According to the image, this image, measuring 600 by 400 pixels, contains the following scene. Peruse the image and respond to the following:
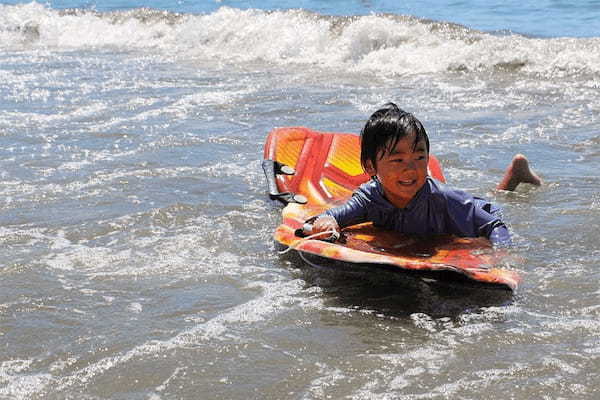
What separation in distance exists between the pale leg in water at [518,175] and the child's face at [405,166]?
1.40m

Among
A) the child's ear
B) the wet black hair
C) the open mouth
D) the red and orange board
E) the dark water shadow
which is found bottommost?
the dark water shadow

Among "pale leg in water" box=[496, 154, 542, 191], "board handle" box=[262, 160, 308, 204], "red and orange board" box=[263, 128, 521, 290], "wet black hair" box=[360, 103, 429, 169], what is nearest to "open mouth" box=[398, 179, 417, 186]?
"wet black hair" box=[360, 103, 429, 169]

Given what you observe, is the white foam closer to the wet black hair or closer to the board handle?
the board handle

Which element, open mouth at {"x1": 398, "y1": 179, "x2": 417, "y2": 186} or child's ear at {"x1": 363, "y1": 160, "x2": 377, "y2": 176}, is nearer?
open mouth at {"x1": 398, "y1": 179, "x2": 417, "y2": 186}

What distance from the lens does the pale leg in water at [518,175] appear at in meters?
5.24

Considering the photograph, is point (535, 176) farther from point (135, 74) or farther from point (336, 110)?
point (135, 74)

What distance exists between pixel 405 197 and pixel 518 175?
1.42 metres

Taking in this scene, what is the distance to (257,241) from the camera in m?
4.58

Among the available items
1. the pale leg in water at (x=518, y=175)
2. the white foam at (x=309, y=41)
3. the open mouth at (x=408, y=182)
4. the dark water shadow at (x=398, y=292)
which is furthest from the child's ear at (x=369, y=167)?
the white foam at (x=309, y=41)

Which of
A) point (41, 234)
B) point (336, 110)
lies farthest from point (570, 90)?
point (41, 234)

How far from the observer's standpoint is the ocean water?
3006mm

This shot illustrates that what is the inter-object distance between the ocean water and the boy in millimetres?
263

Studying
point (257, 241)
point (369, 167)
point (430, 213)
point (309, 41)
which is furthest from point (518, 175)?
point (309, 41)

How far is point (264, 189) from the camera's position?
566 centimetres
